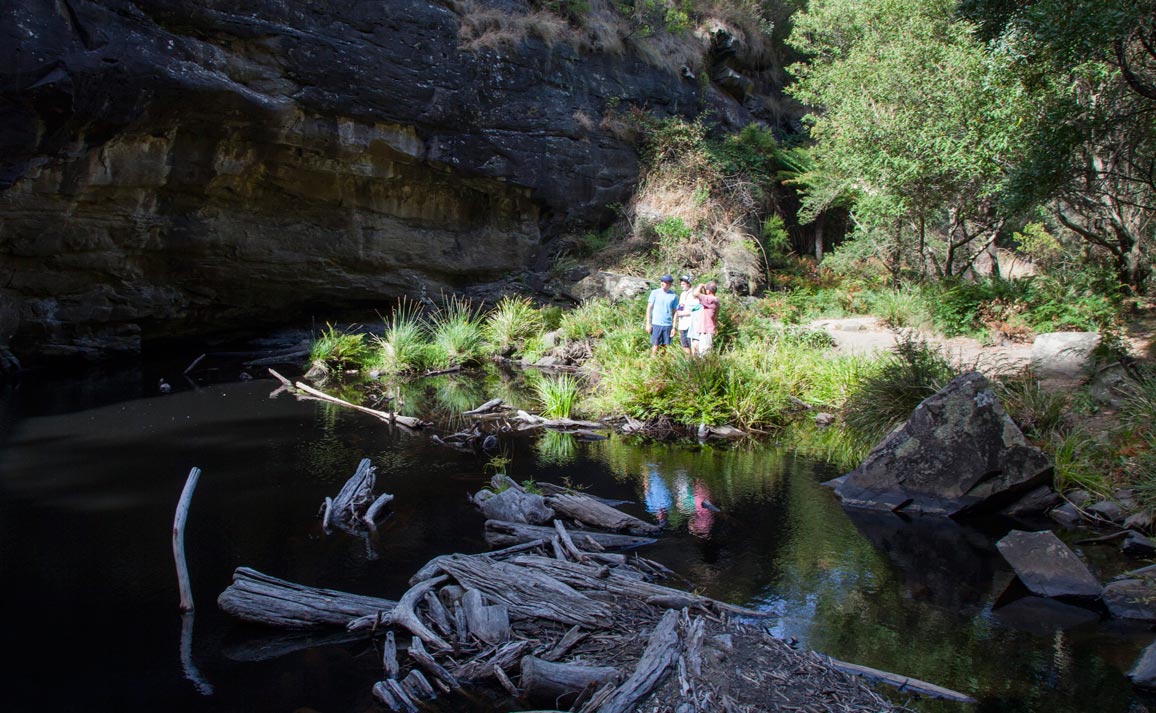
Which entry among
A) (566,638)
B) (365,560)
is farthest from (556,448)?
(566,638)

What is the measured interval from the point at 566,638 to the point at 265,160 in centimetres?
1410

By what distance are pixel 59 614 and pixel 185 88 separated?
1101 cm

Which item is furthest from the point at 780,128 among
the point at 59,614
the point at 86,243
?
the point at 59,614

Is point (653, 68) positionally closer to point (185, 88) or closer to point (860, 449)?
point (185, 88)

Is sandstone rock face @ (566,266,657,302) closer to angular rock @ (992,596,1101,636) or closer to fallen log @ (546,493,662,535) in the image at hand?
fallen log @ (546,493,662,535)

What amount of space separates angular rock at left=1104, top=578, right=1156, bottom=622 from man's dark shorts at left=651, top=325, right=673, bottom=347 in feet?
25.8

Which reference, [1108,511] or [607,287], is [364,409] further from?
[607,287]

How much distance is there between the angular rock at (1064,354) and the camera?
975 cm

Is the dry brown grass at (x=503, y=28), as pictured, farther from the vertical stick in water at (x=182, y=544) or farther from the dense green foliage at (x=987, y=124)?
the vertical stick in water at (x=182, y=544)

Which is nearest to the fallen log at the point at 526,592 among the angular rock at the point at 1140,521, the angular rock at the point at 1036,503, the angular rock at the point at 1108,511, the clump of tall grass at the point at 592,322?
the angular rock at the point at 1036,503

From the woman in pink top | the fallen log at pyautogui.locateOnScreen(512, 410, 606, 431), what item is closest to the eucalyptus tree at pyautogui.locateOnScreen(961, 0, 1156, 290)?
the woman in pink top

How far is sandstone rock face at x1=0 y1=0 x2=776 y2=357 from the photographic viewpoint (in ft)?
40.7

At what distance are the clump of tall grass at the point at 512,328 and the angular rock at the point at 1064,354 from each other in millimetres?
9847

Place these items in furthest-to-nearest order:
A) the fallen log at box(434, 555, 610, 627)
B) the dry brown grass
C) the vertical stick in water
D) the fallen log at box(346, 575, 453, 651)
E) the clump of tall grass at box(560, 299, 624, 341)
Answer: the dry brown grass < the clump of tall grass at box(560, 299, 624, 341) < the vertical stick in water < the fallen log at box(434, 555, 610, 627) < the fallen log at box(346, 575, 453, 651)
